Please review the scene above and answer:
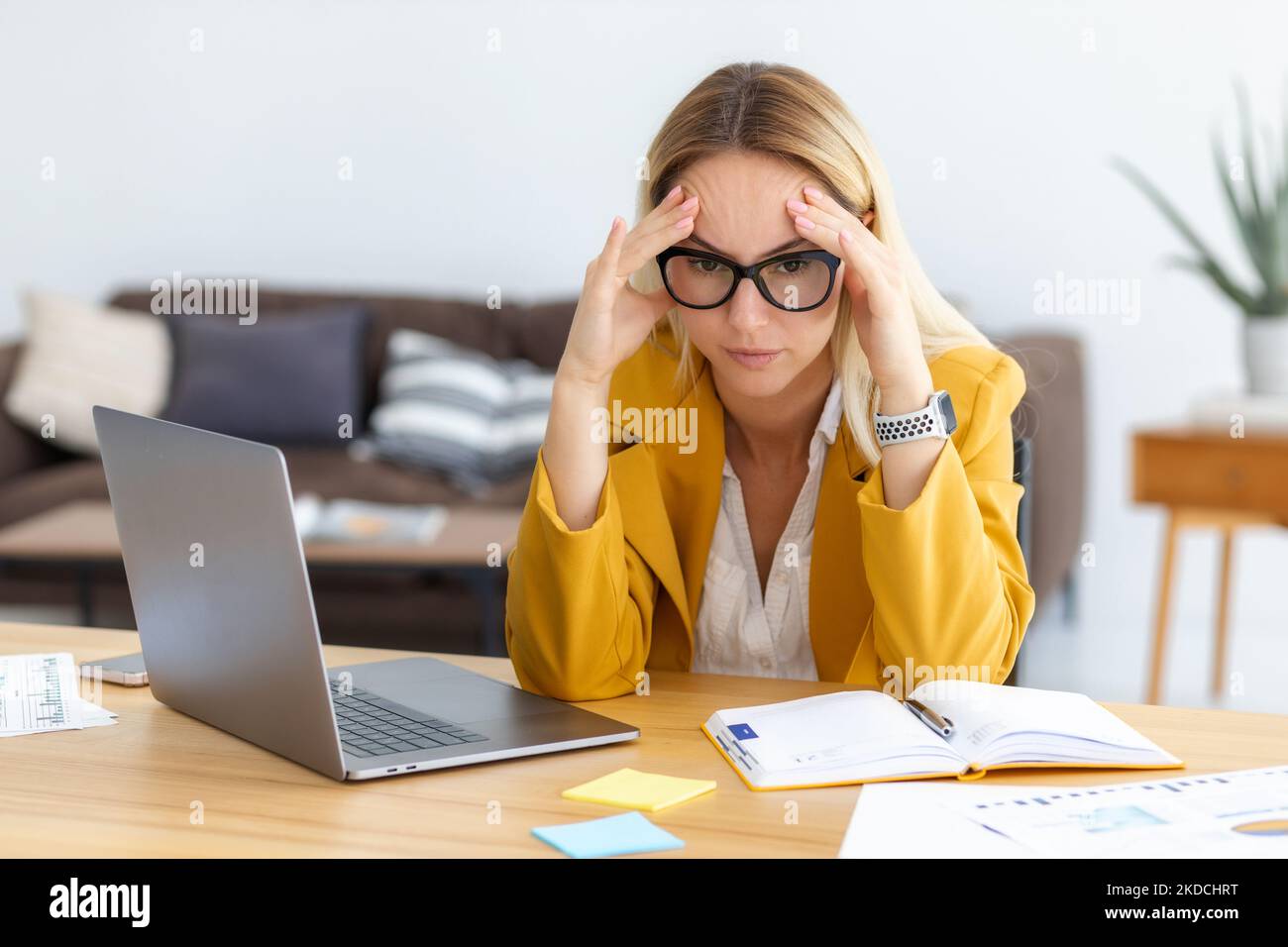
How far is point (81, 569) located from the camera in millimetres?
2908

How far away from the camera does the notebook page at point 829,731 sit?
3.32 feet

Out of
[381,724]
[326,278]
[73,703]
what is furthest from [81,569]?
[381,724]

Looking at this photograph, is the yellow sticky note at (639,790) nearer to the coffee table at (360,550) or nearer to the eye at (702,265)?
the eye at (702,265)

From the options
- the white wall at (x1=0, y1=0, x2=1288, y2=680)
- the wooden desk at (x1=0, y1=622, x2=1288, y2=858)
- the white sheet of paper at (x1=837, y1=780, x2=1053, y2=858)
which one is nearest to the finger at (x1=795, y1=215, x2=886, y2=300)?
the wooden desk at (x1=0, y1=622, x2=1288, y2=858)

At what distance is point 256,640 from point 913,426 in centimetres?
60

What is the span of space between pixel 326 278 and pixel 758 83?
3005 millimetres

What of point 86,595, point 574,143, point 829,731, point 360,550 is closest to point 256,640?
point 829,731

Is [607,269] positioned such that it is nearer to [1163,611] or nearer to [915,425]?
[915,425]

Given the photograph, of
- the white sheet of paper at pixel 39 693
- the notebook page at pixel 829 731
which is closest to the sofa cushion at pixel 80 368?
the white sheet of paper at pixel 39 693

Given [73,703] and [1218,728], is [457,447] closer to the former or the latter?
[73,703]

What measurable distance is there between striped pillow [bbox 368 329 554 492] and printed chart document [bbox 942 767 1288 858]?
264 centimetres

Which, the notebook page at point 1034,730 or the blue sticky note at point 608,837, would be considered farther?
the notebook page at point 1034,730

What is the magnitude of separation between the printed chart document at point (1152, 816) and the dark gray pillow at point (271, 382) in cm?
306

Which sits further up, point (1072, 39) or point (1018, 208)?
point (1072, 39)
